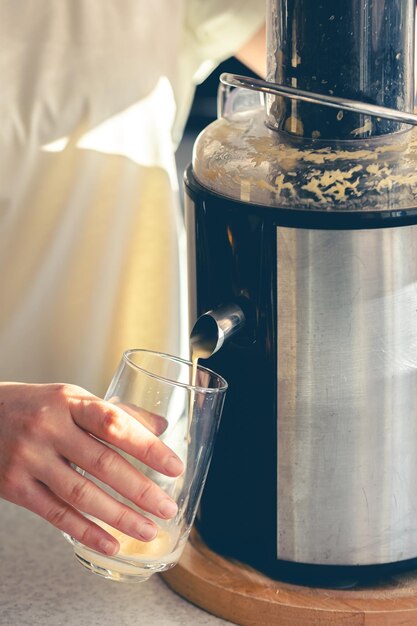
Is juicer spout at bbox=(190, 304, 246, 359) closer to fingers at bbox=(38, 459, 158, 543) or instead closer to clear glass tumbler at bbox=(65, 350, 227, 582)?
clear glass tumbler at bbox=(65, 350, 227, 582)

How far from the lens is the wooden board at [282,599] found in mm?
771

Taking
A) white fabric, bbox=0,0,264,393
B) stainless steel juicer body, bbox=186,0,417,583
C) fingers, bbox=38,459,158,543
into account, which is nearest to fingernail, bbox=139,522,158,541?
fingers, bbox=38,459,158,543

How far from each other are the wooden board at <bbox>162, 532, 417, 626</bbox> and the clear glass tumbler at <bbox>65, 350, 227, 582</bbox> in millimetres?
89

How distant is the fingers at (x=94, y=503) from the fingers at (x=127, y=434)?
34 millimetres

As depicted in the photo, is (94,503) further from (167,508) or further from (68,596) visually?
(68,596)

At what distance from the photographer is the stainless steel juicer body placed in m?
0.72

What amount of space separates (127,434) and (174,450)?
1.9 inches

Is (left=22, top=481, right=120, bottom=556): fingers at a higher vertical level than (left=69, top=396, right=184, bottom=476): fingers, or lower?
lower

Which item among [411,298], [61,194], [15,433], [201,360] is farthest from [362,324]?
[61,194]

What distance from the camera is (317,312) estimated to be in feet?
2.40

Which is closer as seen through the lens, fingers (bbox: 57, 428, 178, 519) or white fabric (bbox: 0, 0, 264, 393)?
fingers (bbox: 57, 428, 178, 519)

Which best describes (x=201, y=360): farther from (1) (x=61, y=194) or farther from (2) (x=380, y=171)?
(1) (x=61, y=194)

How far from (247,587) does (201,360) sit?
0.18 meters

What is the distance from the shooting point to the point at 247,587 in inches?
31.6
